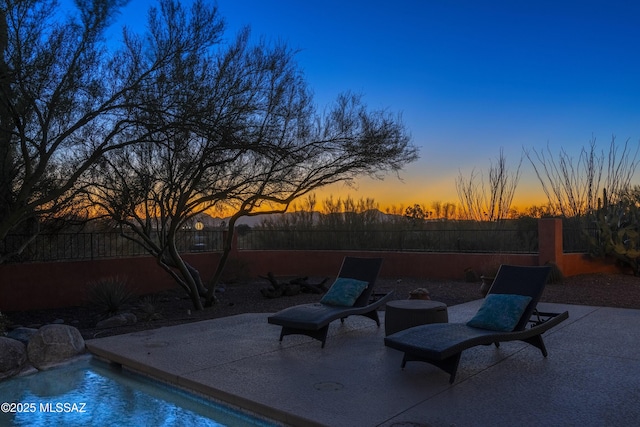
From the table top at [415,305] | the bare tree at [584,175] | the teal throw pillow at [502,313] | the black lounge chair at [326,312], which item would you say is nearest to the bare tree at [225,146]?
the black lounge chair at [326,312]

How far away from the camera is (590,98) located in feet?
54.2

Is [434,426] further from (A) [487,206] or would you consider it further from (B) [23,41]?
(A) [487,206]

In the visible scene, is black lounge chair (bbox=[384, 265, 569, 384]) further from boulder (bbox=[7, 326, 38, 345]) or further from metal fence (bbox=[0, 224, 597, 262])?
metal fence (bbox=[0, 224, 597, 262])

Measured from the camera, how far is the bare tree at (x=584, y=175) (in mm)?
16797

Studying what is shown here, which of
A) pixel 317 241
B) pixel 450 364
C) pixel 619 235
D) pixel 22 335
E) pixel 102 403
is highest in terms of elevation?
pixel 619 235

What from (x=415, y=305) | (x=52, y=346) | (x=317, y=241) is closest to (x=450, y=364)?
(x=415, y=305)

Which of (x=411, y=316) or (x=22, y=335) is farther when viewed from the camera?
(x=22, y=335)

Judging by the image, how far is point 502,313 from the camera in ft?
18.9

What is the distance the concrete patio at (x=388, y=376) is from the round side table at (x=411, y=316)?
378 millimetres

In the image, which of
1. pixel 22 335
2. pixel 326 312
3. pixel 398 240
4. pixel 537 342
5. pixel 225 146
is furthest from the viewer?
pixel 398 240

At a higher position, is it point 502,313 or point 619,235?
point 619,235

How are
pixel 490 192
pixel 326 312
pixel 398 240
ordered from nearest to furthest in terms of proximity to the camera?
pixel 326 312, pixel 398 240, pixel 490 192

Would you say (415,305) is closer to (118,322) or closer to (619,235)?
(118,322)

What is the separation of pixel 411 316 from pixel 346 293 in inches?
49.0
